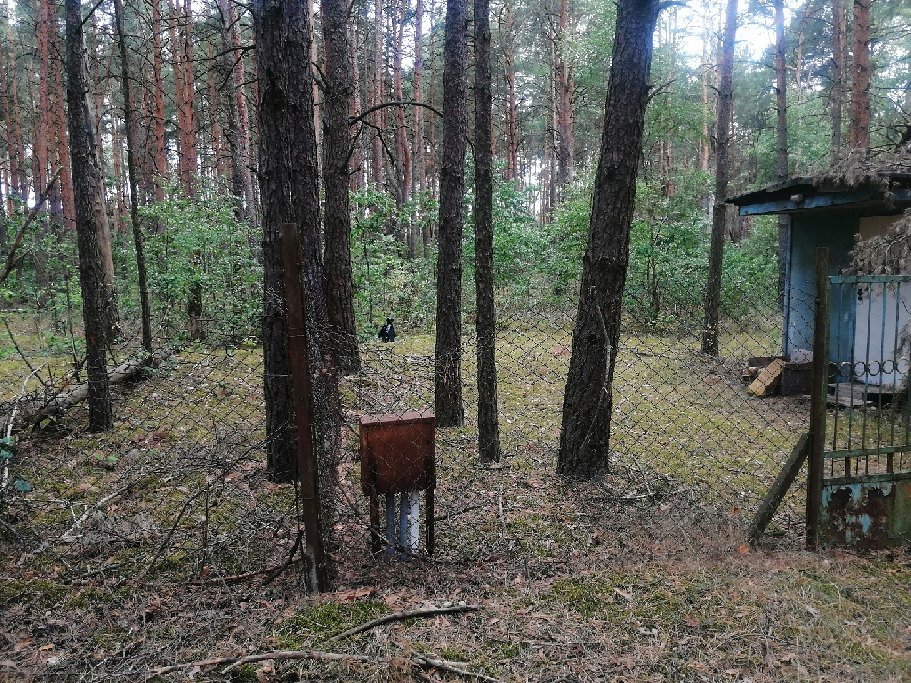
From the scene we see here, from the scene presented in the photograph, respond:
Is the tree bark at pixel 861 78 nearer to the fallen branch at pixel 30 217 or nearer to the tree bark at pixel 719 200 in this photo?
the tree bark at pixel 719 200

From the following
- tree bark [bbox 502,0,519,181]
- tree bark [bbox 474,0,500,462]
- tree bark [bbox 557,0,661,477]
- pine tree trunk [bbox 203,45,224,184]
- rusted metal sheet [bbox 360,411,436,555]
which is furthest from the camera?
tree bark [bbox 502,0,519,181]

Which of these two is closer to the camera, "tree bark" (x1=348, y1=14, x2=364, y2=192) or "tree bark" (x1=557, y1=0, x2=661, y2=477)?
"tree bark" (x1=557, y1=0, x2=661, y2=477)

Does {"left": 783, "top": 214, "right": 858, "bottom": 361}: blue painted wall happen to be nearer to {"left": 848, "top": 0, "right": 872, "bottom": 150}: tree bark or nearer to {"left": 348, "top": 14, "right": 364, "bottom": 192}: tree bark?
{"left": 848, "top": 0, "right": 872, "bottom": 150}: tree bark

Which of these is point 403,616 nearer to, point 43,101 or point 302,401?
point 302,401

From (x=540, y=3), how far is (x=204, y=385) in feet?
73.2

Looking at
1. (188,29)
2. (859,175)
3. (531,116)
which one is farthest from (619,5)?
(531,116)

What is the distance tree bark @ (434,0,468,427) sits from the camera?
19.5ft

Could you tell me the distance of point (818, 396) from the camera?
3723mm

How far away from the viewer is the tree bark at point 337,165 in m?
7.70

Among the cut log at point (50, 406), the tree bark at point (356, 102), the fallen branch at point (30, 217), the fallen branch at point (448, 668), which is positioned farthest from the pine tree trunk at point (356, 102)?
the fallen branch at point (448, 668)

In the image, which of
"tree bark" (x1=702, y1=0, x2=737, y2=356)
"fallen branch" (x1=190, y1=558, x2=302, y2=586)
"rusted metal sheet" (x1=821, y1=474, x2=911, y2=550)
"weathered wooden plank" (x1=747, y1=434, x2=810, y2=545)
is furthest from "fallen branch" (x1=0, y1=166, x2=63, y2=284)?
"tree bark" (x1=702, y1=0, x2=737, y2=356)

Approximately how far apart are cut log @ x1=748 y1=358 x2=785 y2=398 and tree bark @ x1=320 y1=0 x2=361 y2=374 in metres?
6.20

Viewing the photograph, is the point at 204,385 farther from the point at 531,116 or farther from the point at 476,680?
the point at 531,116

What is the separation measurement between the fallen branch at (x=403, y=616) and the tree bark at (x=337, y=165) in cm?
Answer: 464
